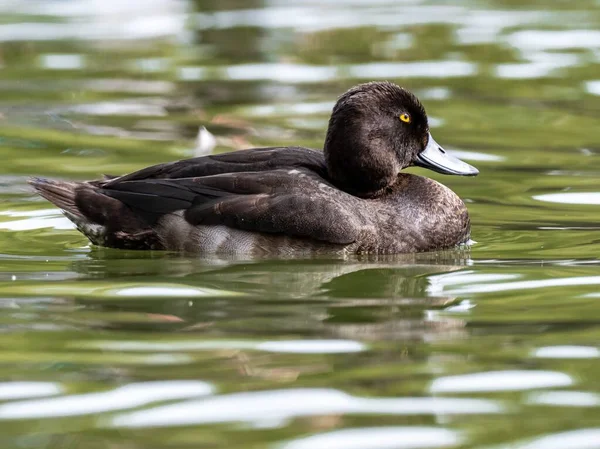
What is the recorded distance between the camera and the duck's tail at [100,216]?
7652mm

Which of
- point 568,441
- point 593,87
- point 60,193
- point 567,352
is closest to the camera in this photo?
point 568,441

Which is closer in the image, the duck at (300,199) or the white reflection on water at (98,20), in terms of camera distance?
the duck at (300,199)

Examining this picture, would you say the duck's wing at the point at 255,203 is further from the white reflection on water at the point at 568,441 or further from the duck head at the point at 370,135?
the white reflection on water at the point at 568,441

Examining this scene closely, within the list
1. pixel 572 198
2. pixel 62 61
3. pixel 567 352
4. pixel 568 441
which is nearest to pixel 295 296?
pixel 567 352

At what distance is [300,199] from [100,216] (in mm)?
1210

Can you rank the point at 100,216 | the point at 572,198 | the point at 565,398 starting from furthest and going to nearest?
the point at 572,198 < the point at 100,216 < the point at 565,398

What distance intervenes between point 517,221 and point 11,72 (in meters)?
7.92

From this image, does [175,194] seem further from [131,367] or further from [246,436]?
[246,436]

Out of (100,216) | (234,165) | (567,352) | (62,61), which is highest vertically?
(62,61)

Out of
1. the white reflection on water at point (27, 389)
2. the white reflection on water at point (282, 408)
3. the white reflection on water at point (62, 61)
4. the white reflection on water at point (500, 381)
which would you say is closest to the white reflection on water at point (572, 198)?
the white reflection on water at point (500, 381)

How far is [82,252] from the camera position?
25.8ft

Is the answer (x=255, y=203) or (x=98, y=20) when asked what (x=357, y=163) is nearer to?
(x=255, y=203)

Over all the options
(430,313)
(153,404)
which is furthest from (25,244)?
(153,404)

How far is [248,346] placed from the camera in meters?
5.54
